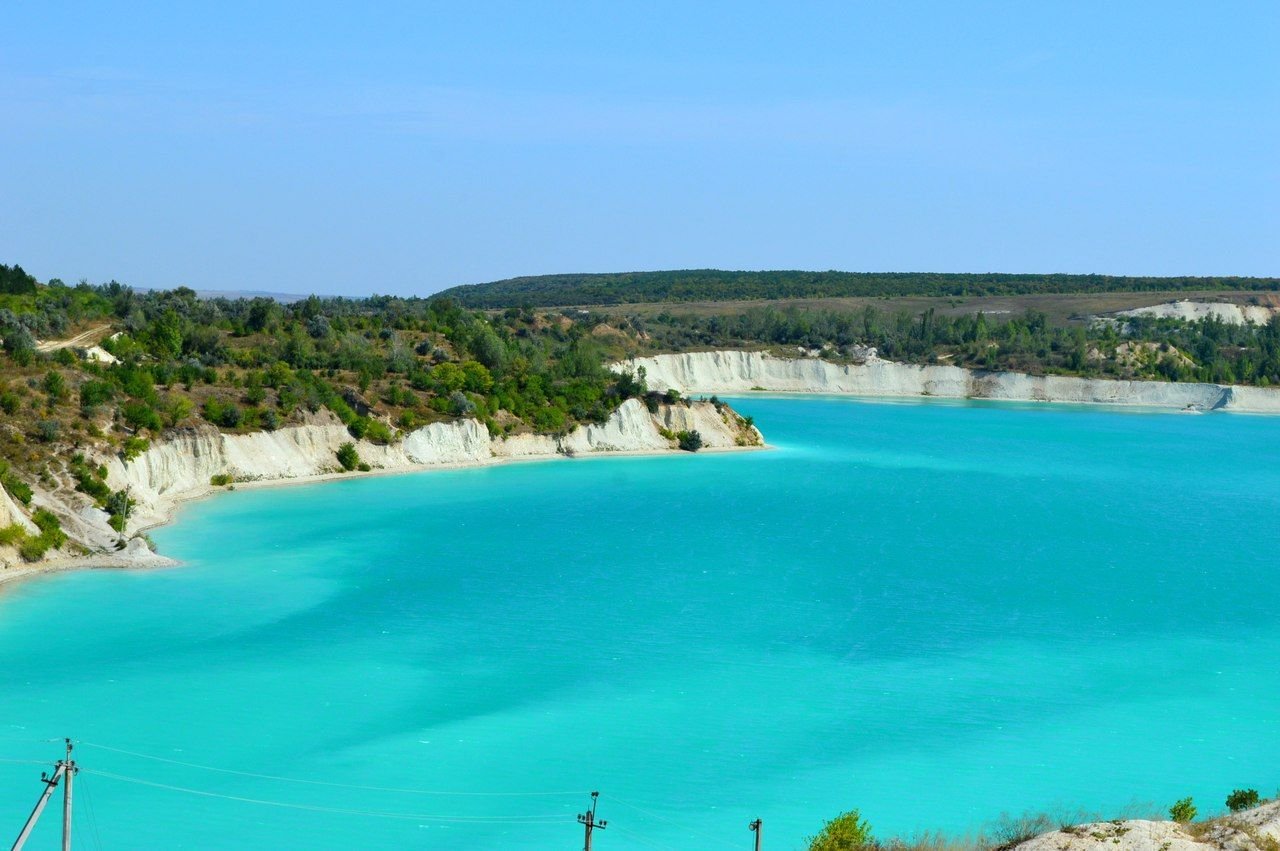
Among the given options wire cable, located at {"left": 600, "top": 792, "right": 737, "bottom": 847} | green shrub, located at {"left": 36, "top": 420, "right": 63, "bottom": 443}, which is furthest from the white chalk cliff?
wire cable, located at {"left": 600, "top": 792, "right": 737, "bottom": 847}

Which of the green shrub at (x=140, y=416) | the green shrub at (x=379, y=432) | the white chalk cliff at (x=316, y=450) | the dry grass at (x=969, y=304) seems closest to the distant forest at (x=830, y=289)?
the dry grass at (x=969, y=304)

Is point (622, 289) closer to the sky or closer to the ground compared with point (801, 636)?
closer to the sky

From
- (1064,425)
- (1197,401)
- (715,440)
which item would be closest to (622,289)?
(1197,401)

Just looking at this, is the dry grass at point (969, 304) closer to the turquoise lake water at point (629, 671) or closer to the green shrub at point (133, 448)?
the green shrub at point (133, 448)

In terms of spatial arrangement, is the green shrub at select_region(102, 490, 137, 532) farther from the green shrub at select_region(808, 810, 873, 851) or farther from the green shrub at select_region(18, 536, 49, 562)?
the green shrub at select_region(808, 810, 873, 851)

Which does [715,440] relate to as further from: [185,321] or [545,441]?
[185,321]
